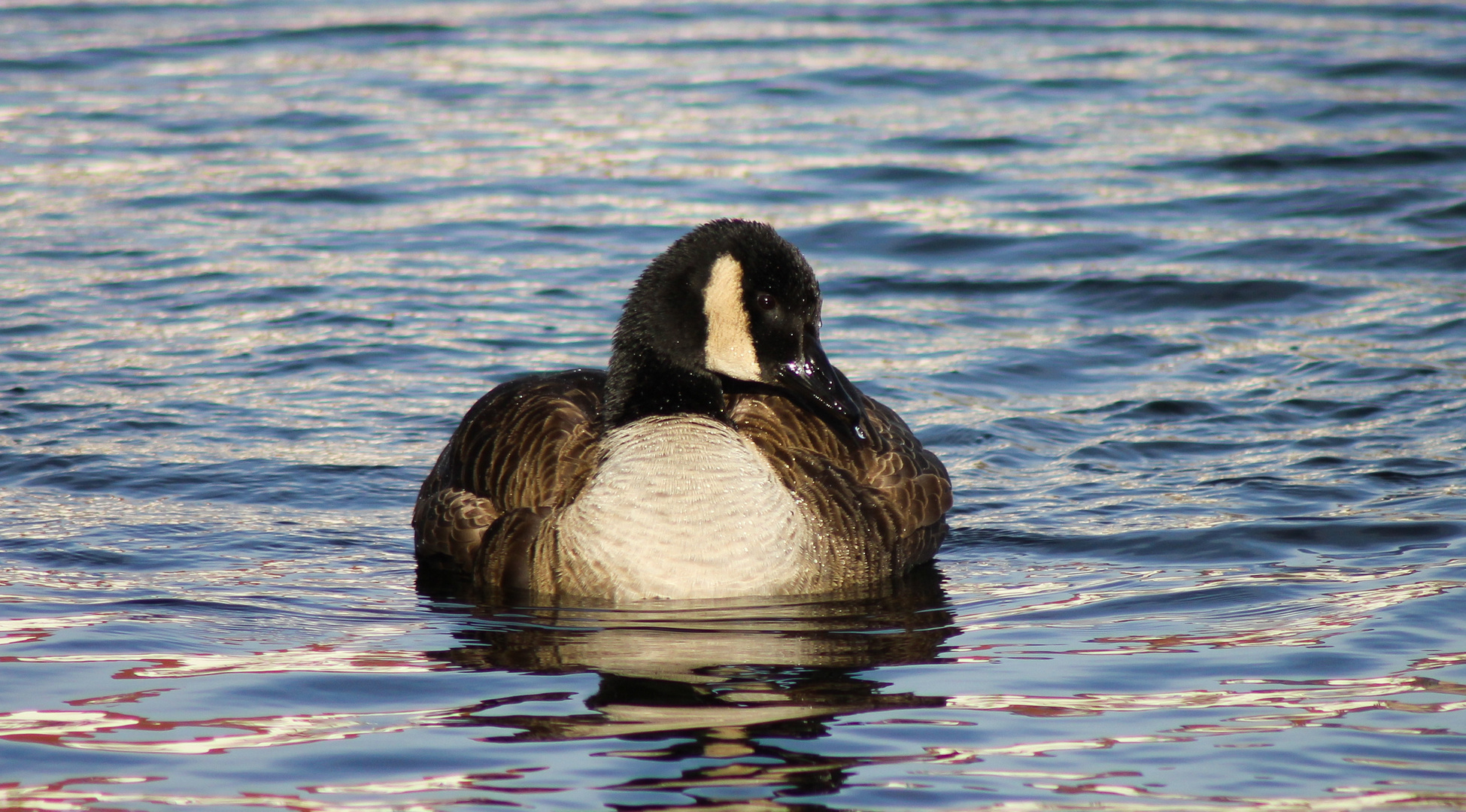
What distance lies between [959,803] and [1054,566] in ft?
10.1

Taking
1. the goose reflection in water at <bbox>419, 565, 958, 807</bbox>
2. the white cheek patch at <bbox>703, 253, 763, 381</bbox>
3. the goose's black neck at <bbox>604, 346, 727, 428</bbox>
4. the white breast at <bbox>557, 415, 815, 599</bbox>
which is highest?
the white cheek patch at <bbox>703, 253, 763, 381</bbox>

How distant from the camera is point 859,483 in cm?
874

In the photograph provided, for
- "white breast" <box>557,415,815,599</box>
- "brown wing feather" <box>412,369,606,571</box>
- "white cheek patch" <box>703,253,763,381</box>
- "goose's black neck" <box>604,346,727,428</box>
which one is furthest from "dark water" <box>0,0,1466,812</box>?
"white cheek patch" <box>703,253,763,381</box>

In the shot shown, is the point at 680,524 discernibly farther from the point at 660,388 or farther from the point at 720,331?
the point at 720,331

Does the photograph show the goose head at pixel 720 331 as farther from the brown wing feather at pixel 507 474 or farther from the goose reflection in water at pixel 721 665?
the goose reflection in water at pixel 721 665

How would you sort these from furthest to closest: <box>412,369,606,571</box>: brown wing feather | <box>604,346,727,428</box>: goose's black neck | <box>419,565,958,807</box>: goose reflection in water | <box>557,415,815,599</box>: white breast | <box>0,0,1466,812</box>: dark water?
<box>412,369,606,571</box>: brown wing feather < <box>604,346,727,428</box>: goose's black neck < <box>557,415,815,599</box>: white breast < <box>0,0,1466,812</box>: dark water < <box>419,565,958,807</box>: goose reflection in water

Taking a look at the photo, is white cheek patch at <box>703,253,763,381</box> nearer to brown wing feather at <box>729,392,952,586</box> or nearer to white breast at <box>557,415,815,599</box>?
white breast at <box>557,415,815,599</box>

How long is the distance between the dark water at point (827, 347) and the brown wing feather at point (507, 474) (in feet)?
1.08

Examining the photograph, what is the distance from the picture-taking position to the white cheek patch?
8.02 meters

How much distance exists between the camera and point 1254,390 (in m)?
11.5

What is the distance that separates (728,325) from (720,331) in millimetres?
46

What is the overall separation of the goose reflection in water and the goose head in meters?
0.92

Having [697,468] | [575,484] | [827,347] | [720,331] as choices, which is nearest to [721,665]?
[697,468]

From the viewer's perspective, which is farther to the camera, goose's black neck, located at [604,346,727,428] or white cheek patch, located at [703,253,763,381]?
goose's black neck, located at [604,346,727,428]
